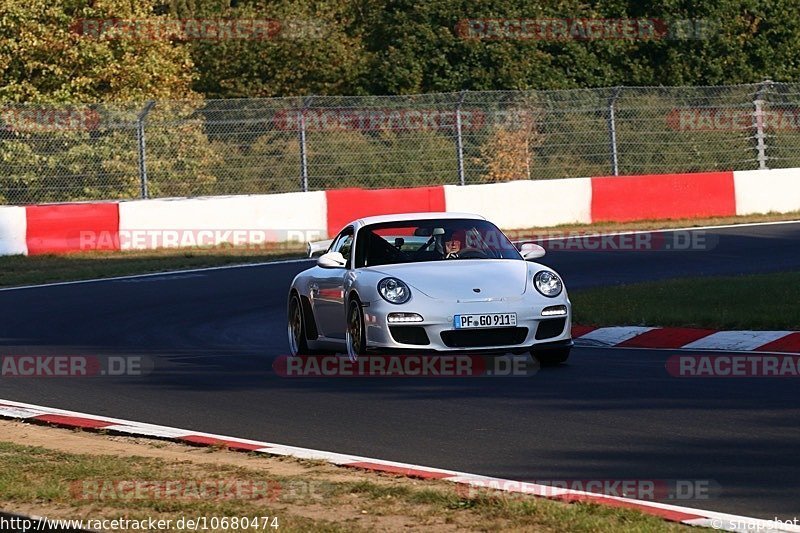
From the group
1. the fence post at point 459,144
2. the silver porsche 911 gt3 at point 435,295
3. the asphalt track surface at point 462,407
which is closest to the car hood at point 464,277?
the silver porsche 911 gt3 at point 435,295

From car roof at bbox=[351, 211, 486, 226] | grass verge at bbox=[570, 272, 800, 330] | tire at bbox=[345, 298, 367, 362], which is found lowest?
grass verge at bbox=[570, 272, 800, 330]

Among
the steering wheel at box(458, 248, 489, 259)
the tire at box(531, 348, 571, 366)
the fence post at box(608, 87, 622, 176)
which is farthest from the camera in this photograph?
the fence post at box(608, 87, 622, 176)

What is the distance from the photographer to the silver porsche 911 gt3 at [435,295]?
1091cm

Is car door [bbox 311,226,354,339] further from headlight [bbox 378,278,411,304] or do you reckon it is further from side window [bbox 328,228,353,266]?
headlight [bbox 378,278,411,304]

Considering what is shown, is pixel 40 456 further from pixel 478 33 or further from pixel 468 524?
pixel 478 33

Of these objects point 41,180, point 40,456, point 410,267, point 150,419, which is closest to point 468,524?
point 40,456

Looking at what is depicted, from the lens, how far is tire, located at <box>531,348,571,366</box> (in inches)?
450

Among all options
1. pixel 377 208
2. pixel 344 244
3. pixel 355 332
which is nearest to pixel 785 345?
pixel 355 332

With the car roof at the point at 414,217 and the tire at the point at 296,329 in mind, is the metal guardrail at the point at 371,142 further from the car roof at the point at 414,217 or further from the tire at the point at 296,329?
the car roof at the point at 414,217

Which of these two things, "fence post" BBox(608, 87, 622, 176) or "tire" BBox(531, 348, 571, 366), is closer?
"tire" BBox(531, 348, 571, 366)

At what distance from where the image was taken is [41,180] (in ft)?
80.4

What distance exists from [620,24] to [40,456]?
36474 millimetres

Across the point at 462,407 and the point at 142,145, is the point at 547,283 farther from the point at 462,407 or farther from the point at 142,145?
the point at 142,145

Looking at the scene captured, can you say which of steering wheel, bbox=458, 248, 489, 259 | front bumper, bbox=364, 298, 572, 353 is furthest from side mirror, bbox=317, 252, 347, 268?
front bumper, bbox=364, 298, 572, 353
